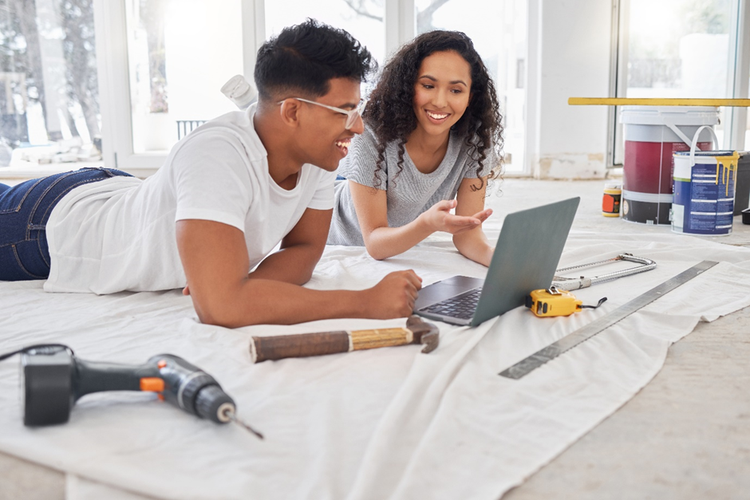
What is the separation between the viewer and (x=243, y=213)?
1.58m

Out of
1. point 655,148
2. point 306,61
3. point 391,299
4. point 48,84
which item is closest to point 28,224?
point 306,61

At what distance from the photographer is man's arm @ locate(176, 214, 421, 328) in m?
1.48

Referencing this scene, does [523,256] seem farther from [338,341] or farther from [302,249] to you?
[302,249]

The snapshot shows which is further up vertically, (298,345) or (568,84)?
(568,84)

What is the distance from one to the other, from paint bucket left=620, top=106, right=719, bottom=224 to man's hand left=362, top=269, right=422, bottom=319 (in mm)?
2195

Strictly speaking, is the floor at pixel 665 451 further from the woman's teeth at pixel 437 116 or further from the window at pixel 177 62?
the window at pixel 177 62

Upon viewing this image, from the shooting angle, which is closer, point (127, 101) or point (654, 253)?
point (654, 253)

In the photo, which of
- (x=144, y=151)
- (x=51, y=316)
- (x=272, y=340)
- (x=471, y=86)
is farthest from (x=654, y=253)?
(x=144, y=151)

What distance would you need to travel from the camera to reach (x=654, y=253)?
99.2 inches

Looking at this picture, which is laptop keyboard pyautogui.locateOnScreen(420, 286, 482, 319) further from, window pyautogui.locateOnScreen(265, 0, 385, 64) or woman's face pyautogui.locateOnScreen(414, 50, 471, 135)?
window pyautogui.locateOnScreen(265, 0, 385, 64)

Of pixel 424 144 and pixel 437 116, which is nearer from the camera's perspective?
pixel 437 116

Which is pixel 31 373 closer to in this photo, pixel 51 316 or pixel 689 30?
pixel 51 316

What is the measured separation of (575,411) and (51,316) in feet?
4.15

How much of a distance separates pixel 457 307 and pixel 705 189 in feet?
5.94
